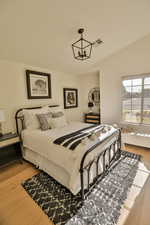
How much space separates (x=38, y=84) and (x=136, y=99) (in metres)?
3.02

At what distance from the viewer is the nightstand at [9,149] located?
2.38m

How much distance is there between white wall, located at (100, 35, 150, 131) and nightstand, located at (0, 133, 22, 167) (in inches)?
116

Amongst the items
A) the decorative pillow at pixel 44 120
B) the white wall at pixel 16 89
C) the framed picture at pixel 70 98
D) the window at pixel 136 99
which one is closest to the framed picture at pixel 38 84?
the white wall at pixel 16 89

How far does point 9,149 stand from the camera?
2.60 meters

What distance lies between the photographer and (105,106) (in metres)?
4.23

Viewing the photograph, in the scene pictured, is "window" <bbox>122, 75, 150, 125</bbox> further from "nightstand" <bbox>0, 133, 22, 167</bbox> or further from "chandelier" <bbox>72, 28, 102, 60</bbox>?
"nightstand" <bbox>0, 133, 22, 167</bbox>

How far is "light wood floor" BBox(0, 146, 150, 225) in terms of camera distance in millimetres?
1409

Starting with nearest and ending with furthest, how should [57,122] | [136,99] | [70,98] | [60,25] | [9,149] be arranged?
[60,25] < [9,149] < [57,122] < [136,99] < [70,98]

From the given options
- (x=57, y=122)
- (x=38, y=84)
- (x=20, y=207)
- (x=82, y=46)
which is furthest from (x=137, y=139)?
(x=38, y=84)

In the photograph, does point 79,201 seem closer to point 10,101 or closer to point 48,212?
point 48,212

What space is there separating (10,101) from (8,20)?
161 centimetres

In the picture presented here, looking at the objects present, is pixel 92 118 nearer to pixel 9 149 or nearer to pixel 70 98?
pixel 70 98

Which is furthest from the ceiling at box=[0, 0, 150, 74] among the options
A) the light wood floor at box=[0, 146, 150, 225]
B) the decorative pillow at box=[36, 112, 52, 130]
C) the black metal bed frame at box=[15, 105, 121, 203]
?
the light wood floor at box=[0, 146, 150, 225]

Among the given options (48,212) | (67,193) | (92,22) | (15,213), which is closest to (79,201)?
(67,193)
